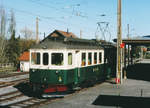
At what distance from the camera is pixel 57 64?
483 inches

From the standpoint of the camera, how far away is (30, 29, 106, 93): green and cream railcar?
12141mm

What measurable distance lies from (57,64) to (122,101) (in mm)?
3973

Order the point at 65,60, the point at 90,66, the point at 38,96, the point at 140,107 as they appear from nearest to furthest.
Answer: the point at 140,107
the point at 65,60
the point at 38,96
the point at 90,66

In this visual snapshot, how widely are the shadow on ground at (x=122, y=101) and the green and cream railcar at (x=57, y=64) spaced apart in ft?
6.35

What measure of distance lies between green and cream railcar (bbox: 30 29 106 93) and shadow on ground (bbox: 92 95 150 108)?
194cm

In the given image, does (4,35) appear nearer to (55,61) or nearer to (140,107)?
(55,61)

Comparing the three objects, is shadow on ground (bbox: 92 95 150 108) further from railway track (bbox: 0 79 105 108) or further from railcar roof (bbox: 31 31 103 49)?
railcar roof (bbox: 31 31 103 49)

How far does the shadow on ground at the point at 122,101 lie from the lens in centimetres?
1088

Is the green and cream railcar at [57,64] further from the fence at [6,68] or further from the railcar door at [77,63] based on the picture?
the fence at [6,68]

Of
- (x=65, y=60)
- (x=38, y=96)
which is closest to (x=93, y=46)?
(x=65, y=60)

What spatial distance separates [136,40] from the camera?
68.7 feet

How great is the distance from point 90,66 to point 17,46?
1117 inches

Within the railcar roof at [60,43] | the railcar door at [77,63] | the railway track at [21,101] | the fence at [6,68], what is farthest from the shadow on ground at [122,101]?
the fence at [6,68]

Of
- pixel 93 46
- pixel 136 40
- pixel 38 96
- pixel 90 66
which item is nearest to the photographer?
pixel 38 96
